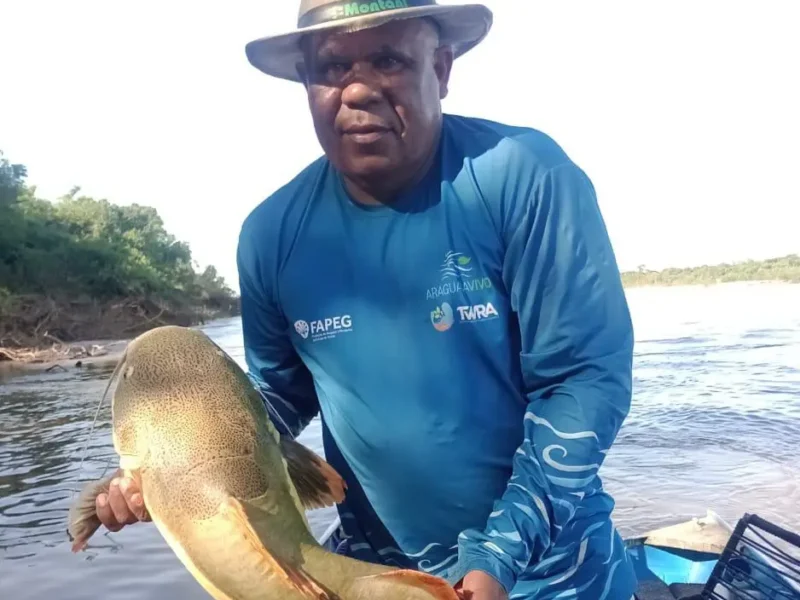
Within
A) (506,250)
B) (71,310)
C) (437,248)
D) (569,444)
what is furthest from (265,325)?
(71,310)

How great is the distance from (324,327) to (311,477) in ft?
1.40

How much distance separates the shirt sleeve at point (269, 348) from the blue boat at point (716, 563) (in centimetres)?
195

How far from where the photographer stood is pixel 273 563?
1.59 m

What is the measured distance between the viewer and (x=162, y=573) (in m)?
7.75

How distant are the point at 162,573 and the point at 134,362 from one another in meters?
6.60

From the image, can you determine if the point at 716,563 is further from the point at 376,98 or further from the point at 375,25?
the point at 375,25

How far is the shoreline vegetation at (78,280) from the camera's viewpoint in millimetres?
33969

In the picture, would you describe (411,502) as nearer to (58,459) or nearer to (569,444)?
(569,444)

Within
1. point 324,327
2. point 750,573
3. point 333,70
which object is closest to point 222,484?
point 324,327

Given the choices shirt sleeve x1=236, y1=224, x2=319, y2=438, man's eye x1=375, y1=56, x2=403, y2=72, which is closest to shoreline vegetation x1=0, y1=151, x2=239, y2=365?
shirt sleeve x1=236, y1=224, x2=319, y2=438

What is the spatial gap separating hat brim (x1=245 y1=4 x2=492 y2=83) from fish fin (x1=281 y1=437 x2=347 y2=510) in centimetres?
106

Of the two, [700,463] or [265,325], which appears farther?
[700,463]

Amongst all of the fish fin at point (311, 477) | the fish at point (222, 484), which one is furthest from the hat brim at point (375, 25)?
the fish fin at point (311, 477)

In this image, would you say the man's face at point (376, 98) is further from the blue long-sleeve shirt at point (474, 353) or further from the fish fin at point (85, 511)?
the fish fin at point (85, 511)
